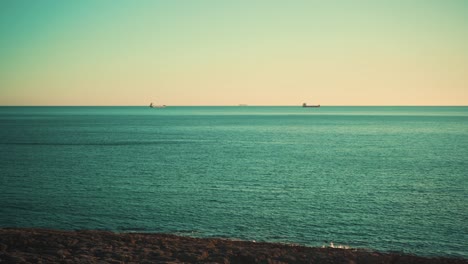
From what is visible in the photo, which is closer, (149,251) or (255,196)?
(149,251)

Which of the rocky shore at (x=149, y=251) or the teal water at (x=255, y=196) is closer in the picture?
the rocky shore at (x=149, y=251)

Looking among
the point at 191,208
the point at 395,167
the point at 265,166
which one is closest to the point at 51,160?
the point at 265,166

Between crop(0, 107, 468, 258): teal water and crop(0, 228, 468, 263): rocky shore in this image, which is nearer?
Result: crop(0, 228, 468, 263): rocky shore

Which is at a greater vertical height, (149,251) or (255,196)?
(149,251)

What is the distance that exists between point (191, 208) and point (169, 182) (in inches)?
441

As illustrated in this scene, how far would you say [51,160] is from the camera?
57094 millimetres

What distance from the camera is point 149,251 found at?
1888 cm

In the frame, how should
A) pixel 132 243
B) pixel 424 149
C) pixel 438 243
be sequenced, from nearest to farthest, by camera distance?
pixel 132 243 < pixel 438 243 < pixel 424 149

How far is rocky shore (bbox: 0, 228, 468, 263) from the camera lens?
57.3 feet

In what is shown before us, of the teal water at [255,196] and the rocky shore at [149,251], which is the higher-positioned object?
the rocky shore at [149,251]

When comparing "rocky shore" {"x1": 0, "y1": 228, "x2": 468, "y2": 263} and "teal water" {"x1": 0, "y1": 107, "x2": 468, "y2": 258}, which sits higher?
"rocky shore" {"x1": 0, "y1": 228, "x2": 468, "y2": 263}

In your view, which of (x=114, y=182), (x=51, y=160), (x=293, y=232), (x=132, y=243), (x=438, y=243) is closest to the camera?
(x=132, y=243)

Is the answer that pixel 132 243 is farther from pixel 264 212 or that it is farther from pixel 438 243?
pixel 438 243

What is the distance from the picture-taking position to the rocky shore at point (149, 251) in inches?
687
